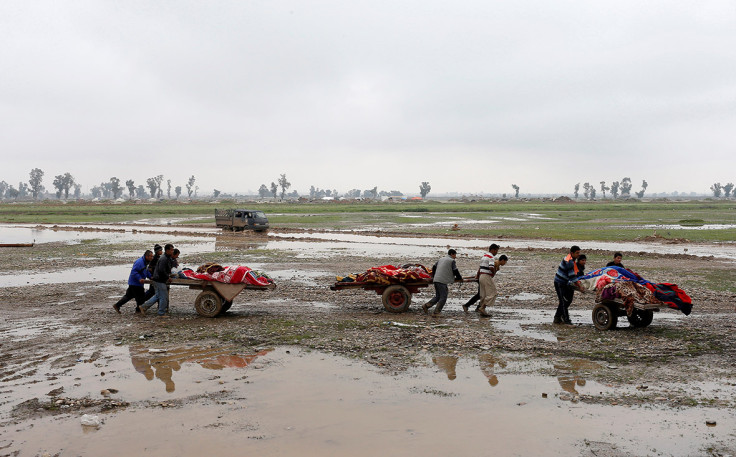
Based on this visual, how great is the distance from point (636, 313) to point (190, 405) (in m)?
10.2

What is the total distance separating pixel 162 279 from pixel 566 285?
10.0m

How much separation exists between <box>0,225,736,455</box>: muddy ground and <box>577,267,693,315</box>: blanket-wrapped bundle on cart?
0.68 m

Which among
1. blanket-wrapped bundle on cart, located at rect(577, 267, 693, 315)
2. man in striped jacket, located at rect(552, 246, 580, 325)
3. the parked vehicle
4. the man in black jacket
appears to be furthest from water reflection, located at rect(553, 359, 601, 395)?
the parked vehicle

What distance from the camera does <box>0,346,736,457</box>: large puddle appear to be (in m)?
7.30

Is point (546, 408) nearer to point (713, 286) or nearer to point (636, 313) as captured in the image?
point (636, 313)

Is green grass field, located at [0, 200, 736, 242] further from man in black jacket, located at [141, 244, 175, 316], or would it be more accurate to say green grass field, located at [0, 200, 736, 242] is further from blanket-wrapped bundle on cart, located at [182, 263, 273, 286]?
man in black jacket, located at [141, 244, 175, 316]

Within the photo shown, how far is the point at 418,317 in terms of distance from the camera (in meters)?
14.8

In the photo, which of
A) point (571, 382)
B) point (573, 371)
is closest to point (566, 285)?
point (573, 371)

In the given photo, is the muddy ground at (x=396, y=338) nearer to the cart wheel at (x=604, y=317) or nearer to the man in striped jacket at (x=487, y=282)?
the cart wheel at (x=604, y=317)

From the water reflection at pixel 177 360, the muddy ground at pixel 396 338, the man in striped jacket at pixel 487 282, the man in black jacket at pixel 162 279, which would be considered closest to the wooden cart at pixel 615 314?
the muddy ground at pixel 396 338

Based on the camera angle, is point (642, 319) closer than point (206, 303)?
Yes

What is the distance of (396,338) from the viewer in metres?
12.4

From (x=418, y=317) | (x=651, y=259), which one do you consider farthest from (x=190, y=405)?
(x=651, y=259)

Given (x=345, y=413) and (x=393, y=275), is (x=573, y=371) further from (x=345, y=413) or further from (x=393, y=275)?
(x=393, y=275)
